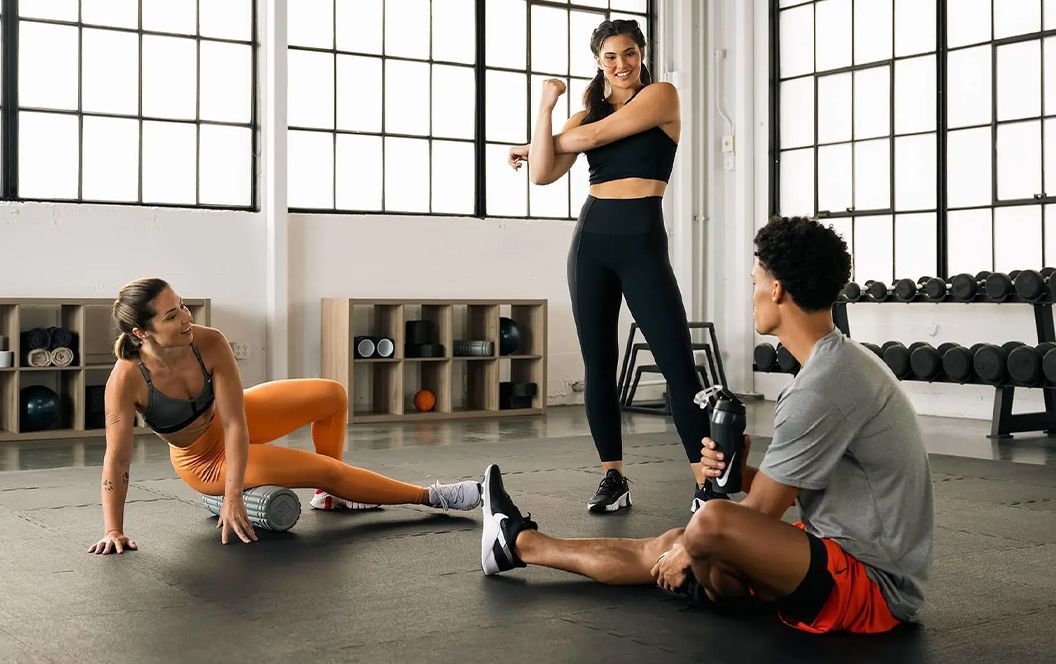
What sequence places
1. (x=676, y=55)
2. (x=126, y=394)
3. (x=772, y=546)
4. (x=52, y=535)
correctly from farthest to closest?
(x=676, y=55), (x=52, y=535), (x=126, y=394), (x=772, y=546)

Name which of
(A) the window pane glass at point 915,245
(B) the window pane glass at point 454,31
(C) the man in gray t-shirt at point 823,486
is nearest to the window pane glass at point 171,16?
(B) the window pane glass at point 454,31

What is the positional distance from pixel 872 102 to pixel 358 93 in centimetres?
327

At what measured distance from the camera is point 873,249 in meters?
7.47

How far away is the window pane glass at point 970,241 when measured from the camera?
22.1ft

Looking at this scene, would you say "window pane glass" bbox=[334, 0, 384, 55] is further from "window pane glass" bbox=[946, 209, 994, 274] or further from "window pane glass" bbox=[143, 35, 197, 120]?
"window pane glass" bbox=[946, 209, 994, 274]

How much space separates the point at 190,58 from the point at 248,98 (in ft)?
1.31

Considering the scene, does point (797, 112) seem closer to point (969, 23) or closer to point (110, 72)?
point (969, 23)

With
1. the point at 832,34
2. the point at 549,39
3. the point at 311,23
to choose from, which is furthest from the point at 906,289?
the point at 311,23

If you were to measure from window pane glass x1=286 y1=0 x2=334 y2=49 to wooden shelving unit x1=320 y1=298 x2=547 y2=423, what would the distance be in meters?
1.59

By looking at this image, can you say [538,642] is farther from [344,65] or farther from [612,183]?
[344,65]

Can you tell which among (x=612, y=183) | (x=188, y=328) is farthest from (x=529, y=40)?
(x=188, y=328)

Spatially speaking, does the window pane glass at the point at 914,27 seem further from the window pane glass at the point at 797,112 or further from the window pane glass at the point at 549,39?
the window pane glass at the point at 549,39

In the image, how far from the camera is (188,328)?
2906 millimetres

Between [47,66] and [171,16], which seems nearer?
[47,66]
